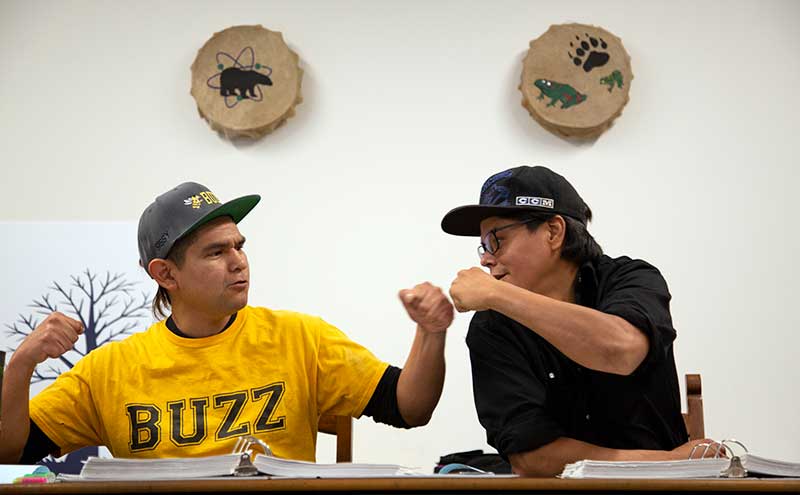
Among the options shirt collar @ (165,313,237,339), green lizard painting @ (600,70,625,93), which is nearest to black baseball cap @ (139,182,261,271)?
shirt collar @ (165,313,237,339)

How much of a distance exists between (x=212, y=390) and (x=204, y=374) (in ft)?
0.14

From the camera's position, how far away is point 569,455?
1.67 metres

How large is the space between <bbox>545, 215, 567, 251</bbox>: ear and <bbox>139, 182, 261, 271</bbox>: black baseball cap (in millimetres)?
677

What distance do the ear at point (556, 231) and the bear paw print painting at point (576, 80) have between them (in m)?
1.23

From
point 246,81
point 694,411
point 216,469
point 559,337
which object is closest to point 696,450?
point 559,337

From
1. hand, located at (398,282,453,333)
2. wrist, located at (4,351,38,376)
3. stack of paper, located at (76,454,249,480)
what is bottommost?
stack of paper, located at (76,454,249,480)

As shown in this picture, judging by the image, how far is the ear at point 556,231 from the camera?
192 cm

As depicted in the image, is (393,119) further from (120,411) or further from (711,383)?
(120,411)

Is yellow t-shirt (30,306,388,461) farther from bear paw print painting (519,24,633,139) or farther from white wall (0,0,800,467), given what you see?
bear paw print painting (519,24,633,139)

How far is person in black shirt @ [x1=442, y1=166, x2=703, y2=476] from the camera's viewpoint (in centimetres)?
165

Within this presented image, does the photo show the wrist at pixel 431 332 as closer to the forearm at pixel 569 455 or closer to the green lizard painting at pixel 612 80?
the forearm at pixel 569 455

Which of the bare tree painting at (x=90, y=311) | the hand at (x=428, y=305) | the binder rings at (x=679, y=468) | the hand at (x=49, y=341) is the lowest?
the binder rings at (x=679, y=468)

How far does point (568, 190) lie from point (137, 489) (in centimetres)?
118

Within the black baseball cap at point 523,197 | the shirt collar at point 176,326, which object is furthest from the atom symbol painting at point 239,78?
the black baseball cap at point 523,197
